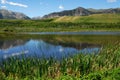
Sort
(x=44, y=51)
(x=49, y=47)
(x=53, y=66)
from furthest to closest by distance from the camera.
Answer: (x=49, y=47) < (x=44, y=51) < (x=53, y=66)

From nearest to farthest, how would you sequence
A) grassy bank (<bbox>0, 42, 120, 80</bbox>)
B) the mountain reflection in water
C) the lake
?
grassy bank (<bbox>0, 42, 120, 80</bbox>), the mountain reflection in water, the lake

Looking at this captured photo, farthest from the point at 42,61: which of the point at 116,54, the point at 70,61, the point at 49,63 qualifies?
the point at 116,54

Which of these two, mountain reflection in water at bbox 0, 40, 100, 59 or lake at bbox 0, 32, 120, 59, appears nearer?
mountain reflection in water at bbox 0, 40, 100, 59

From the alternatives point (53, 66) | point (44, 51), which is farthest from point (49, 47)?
point (53, 66)

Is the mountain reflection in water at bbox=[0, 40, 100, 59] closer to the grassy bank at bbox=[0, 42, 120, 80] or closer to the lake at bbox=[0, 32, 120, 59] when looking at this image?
the lake at bbox=[0, 32, 120, 59]

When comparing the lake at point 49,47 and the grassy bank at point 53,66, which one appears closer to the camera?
the grassy bank at point 53,66

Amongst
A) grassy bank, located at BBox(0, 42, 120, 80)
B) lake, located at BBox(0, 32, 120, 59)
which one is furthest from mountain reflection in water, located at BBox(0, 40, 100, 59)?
grassy bank, located at BBox(0, 42, 120, 80)

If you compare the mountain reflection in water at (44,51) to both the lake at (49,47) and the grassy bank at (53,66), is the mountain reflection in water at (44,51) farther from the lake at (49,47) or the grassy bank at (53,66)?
the grassy bank at (53,66)

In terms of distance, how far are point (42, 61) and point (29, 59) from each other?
1.06m

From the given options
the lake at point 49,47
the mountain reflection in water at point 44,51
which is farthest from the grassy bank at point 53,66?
the mountain reflection in water at point 44,51

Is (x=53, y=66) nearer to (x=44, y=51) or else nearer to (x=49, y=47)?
(x=44, y=51)

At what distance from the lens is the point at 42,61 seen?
20.4m

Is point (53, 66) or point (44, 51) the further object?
point (44, 51)

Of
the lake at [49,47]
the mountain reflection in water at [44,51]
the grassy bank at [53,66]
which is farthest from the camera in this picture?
the lake at [49,47]
